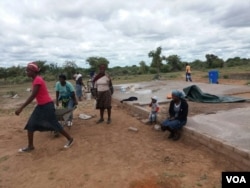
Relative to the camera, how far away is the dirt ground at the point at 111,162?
4562 millimetres

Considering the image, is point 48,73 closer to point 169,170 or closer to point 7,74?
point 7,74

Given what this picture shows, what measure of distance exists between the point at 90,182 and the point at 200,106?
5.02 metres

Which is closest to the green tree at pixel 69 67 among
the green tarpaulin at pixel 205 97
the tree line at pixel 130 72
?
the tree line at pixel 130 72

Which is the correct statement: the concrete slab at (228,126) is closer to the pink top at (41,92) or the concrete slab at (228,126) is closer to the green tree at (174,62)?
the pink top at (41,92)

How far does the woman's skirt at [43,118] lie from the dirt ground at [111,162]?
558 millimetres

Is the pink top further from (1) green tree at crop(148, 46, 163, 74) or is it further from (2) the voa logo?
(1) green tree at crop(148, 46, 163, 74)

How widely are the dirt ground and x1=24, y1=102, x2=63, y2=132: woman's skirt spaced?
1.83 ft

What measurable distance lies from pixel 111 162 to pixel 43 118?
1558mm

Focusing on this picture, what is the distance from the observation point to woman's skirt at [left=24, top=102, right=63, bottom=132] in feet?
18.7

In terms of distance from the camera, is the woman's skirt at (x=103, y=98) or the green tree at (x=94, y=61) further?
the green tree at (x=94, y=61)

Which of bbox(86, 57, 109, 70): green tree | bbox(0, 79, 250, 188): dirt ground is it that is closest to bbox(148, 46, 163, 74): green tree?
bbox(86, 57, 109, 70): green tree

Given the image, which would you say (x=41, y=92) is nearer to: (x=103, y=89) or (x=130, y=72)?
(x=103, y=89)

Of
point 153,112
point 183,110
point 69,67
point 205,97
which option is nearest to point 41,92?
point 183,110

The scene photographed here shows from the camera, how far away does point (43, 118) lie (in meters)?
5.74
